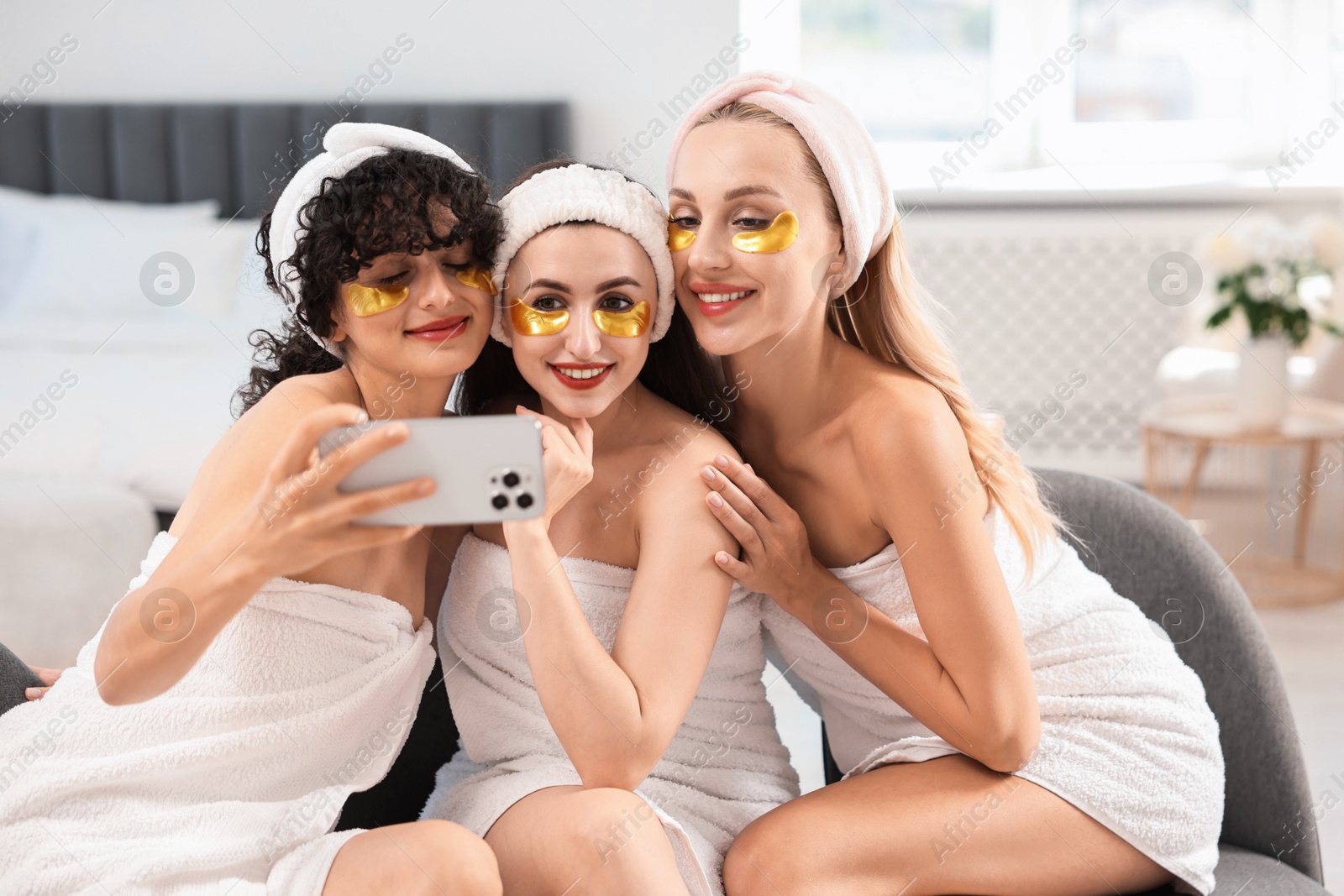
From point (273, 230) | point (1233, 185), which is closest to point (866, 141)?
point (273, 230)

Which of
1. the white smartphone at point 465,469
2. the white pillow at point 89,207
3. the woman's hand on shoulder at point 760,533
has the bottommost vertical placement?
the white pillow at point 89,207

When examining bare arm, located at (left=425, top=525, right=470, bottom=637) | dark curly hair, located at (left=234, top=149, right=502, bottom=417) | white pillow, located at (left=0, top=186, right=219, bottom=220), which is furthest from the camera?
white pillow, located at (left=0, top=186, right=219, bottom=220)

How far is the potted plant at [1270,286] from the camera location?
338 cm

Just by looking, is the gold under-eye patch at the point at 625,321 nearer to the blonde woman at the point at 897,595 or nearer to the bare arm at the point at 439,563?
the blonde woman at the point at 897,595

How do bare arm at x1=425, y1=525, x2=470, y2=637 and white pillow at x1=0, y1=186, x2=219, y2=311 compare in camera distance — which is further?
white pillow at x1=0, y1=186, x2=219, y2=311

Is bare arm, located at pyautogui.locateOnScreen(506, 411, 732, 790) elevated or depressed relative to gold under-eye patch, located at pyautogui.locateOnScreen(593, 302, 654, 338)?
depressed

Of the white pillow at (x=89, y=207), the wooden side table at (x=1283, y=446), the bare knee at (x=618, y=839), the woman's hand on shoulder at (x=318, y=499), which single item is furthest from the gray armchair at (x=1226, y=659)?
the white pillow at (x=89, y=207)

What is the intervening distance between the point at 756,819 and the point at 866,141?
2.60 ft

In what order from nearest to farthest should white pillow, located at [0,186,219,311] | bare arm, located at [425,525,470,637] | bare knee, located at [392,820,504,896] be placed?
bare knee, located at [392,820,504,896], bare arm, located at [425,525,470,637], white pillow, located at [0,186,219,311]

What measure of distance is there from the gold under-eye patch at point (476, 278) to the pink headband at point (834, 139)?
28 centimetres

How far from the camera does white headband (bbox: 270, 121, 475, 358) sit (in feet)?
3.87

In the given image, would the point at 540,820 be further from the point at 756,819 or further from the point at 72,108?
the point at 72,108

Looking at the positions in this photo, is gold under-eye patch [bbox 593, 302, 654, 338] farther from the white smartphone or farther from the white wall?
the white wall

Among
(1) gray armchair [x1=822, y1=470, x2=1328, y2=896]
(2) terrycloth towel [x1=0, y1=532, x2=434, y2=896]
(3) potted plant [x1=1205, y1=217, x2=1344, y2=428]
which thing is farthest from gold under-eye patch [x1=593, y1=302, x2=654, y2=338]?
(3) potted plant [x1=1205, y1=217, x2=1344, y2=428]
